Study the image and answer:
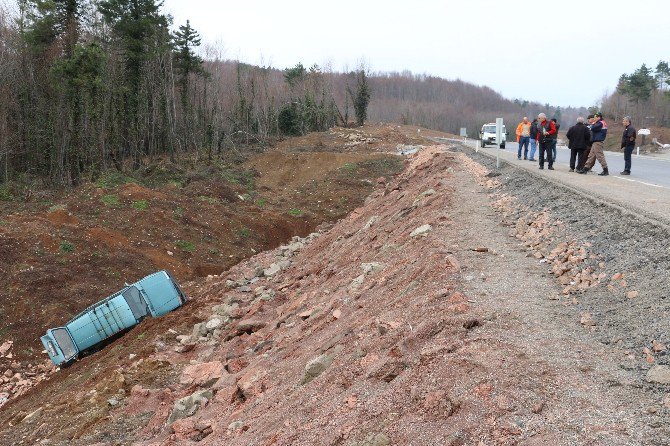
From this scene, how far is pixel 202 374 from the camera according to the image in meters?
8.40

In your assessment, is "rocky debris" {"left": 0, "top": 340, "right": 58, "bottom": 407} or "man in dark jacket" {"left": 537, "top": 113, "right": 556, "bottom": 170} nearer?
"rocky debris" {"left": 0, "top": 340, "right": 58, "bottom": 407}

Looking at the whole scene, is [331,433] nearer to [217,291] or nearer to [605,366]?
[605,366]

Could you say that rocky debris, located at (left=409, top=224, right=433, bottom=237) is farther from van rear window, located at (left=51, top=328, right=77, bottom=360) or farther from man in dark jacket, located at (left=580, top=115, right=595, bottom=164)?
van rear window, located at (left=51, top=328, right=77, bottom=360)

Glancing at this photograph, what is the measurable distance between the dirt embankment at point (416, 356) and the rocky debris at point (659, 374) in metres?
0.01

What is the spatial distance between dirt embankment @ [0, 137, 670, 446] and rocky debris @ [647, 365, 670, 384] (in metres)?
0.01

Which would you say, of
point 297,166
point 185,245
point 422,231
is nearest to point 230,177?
point 297,166

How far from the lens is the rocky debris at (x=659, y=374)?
4035 mm

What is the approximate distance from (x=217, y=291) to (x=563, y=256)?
9.41 metres

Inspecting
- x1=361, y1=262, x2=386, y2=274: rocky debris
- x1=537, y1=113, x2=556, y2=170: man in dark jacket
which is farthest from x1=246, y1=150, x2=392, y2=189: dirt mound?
x1=361, y1=262, x2=386, y2=274: rocky debris

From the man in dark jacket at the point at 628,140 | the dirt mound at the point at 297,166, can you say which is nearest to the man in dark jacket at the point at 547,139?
the man in dark jacket at the point at 628,140

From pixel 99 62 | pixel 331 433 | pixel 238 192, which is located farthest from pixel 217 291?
pixel 99 62

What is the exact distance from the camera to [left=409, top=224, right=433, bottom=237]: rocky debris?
31.3 ft

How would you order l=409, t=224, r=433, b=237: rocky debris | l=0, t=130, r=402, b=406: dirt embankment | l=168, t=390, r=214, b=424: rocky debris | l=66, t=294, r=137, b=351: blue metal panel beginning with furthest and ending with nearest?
l=0, t=130, r=402, b=406: dirt embankment < l=66, t=294, r=137, b=351: blue metal panel < l=409, t=224, r=433, b=237: rocky debris < l=168, t=390, r=214, b=424: rocky debris

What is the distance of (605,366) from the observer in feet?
14.6
